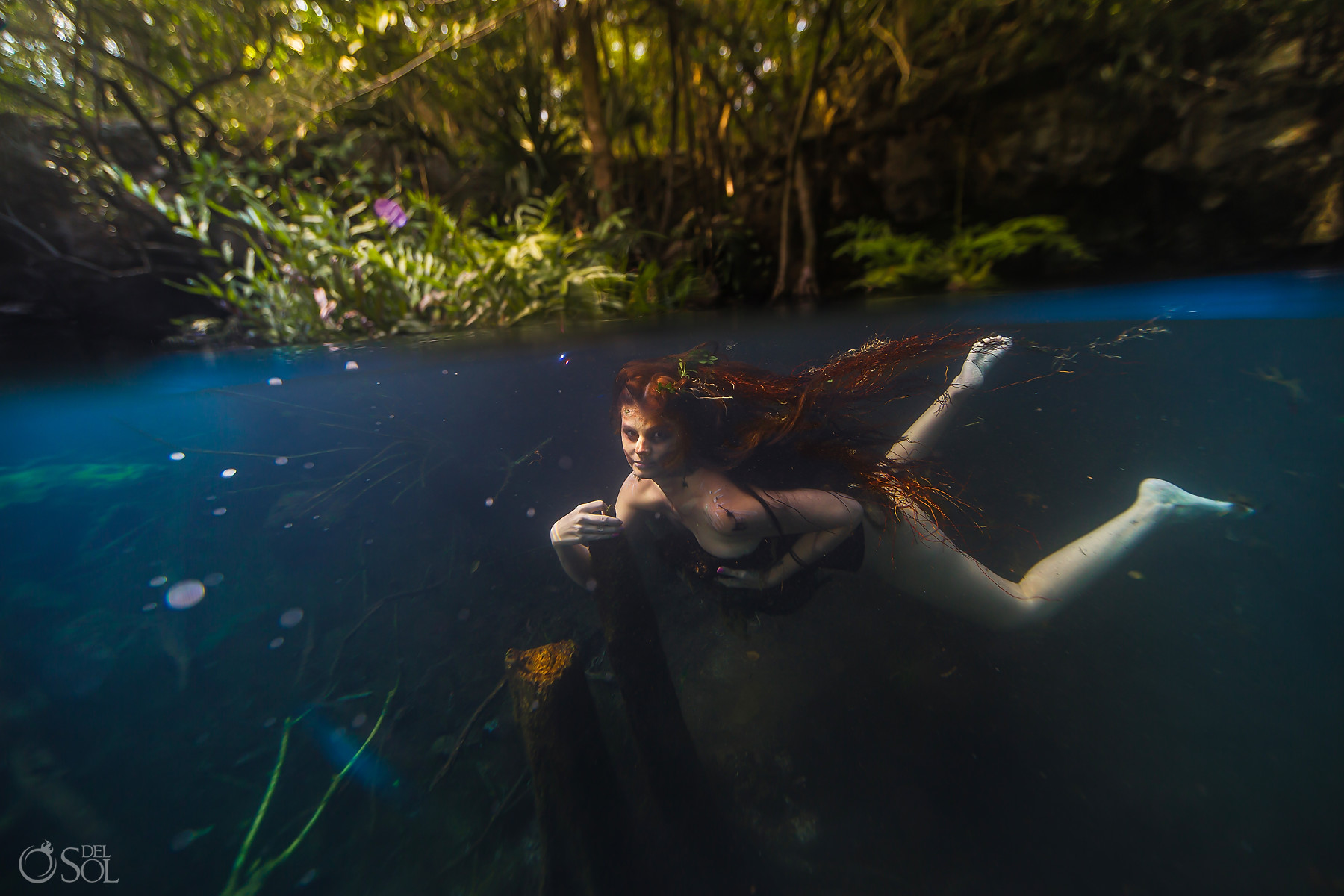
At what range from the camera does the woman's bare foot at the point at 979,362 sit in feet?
9.76

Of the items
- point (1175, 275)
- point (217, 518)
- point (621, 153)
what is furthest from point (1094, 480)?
point (217, 518)

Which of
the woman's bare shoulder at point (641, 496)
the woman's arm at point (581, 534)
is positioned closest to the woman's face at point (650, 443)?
the woman's bare shoulder at point (641, 496)

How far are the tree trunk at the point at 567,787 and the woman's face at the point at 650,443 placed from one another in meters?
1.09

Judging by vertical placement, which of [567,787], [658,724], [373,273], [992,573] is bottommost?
[567,787]

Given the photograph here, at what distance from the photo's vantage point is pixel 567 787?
2.36 meters

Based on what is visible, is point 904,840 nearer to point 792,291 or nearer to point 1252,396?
point 792,291

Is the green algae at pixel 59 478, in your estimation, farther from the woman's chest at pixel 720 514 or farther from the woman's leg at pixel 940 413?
the woman's leg at pixel 940 413

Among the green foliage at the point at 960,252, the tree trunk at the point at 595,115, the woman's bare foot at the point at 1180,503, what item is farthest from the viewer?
the tree trunk at the point at 595,115

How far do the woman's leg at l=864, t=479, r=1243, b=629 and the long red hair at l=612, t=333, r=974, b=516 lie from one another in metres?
0.22

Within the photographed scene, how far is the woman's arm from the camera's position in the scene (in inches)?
91.6

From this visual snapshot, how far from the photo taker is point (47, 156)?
11.6 ft

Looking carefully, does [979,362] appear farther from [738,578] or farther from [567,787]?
[567,787]

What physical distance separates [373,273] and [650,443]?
294 cm

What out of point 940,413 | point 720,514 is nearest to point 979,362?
point 940,413
